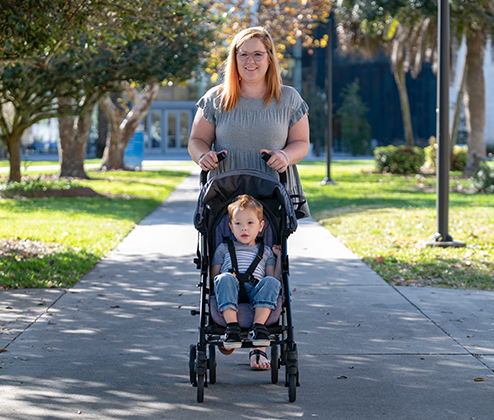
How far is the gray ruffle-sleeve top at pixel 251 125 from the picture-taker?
4414 mm

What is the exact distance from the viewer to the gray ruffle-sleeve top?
4.41m

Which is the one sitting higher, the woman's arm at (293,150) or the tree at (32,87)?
the tree at (32,87)

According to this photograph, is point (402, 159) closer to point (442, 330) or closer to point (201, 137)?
point (442, 330)

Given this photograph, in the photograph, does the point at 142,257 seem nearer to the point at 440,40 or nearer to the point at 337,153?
the point at 440,40

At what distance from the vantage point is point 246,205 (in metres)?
4.23

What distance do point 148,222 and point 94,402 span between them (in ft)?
28.7

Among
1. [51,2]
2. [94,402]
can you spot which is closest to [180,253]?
[51,2]

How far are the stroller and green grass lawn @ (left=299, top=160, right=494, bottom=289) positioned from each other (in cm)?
351

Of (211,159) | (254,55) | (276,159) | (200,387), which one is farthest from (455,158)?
(200,387)

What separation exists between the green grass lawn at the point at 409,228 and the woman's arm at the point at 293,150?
3.49 metres

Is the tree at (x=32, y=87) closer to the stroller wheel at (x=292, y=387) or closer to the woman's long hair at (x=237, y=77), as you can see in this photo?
the woman's long hair at (x=237, y=77)

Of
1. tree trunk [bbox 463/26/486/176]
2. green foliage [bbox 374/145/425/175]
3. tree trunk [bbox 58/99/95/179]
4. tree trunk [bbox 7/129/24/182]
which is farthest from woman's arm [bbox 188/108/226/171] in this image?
green foliage [bbox 374/145/425/175]

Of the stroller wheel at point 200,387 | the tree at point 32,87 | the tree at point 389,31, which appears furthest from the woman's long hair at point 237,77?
the tree at point 389,31

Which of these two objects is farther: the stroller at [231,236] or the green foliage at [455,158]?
the green foliage at [455,158]
